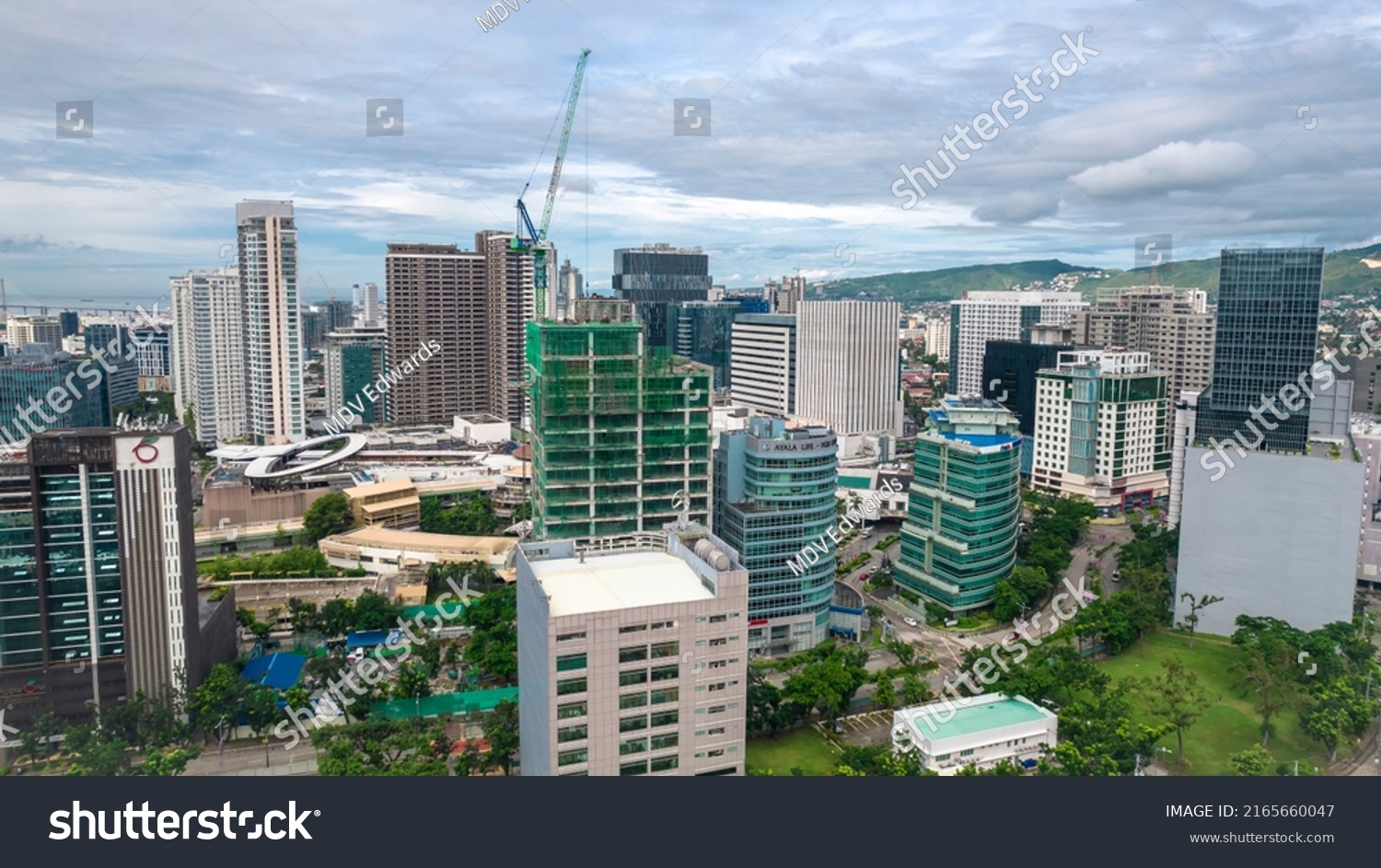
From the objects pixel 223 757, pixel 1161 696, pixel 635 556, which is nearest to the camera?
pixel 635 556

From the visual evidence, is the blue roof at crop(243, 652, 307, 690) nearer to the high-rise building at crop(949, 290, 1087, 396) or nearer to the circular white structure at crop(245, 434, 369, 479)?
the circular white structure at crop(245, 434, 369, 479)

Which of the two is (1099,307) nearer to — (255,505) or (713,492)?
(713,492)

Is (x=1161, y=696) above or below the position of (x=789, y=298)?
below

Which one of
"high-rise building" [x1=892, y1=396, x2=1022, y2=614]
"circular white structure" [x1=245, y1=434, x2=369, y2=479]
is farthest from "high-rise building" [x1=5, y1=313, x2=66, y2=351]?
"high-rise building" [x1=892, y1=396, x2=1022, y2=614]

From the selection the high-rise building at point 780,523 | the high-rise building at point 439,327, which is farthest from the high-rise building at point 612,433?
the high-rise building at point 439,327

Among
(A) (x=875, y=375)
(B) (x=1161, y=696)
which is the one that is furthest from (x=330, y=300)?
(B) (x=1161, y=696)

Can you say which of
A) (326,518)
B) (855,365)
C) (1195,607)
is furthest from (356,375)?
(1195,607)
